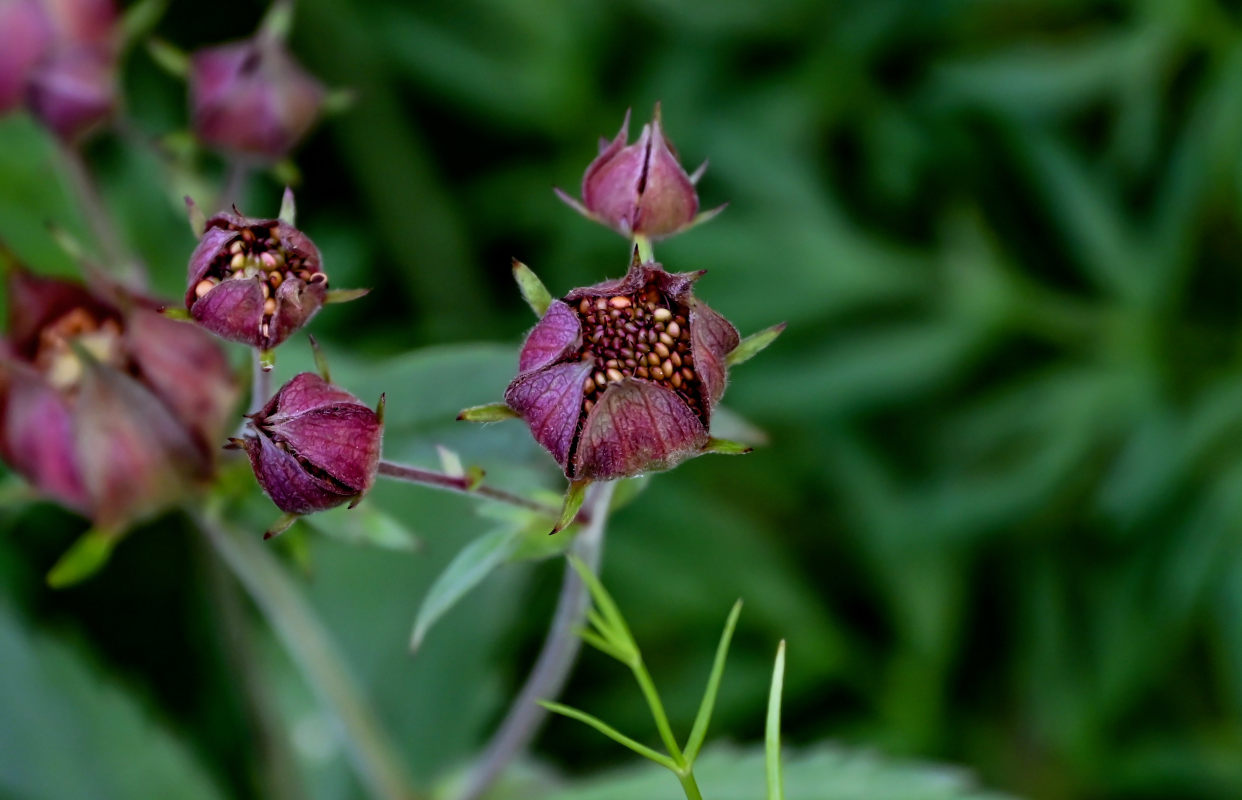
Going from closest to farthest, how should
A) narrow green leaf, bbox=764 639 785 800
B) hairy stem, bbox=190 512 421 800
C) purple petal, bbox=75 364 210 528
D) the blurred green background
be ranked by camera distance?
narrow green leaf, bbox=764 639 785 800
purple petal, bbox=75 364 210 528
hairy stem, bbox=190 512 421 800
the blurred green background

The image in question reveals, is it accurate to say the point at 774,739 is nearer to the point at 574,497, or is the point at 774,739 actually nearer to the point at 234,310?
the point at 574,497

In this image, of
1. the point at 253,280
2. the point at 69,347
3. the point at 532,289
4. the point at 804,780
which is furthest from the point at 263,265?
the point at 804,780

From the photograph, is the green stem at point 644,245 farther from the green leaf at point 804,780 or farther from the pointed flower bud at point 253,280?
the green leaf at point 804,780

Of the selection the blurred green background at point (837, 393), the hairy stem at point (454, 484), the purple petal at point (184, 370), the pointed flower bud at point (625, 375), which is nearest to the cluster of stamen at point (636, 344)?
the pointed flower bud at point (625, 375)

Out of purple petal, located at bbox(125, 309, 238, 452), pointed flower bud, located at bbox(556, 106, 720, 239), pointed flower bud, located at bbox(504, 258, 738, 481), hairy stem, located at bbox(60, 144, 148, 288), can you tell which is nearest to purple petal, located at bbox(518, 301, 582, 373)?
pointed flower bud, located at bbox(504, 258, 738, 481)

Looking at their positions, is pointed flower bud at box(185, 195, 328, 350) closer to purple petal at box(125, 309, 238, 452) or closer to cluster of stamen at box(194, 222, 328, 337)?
cluster of stamen at box(194, 222, 328, 337)

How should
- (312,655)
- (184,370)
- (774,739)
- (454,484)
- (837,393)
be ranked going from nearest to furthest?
(774,739) → (454,484) → (184,370) → (312,655) → (837,393)
